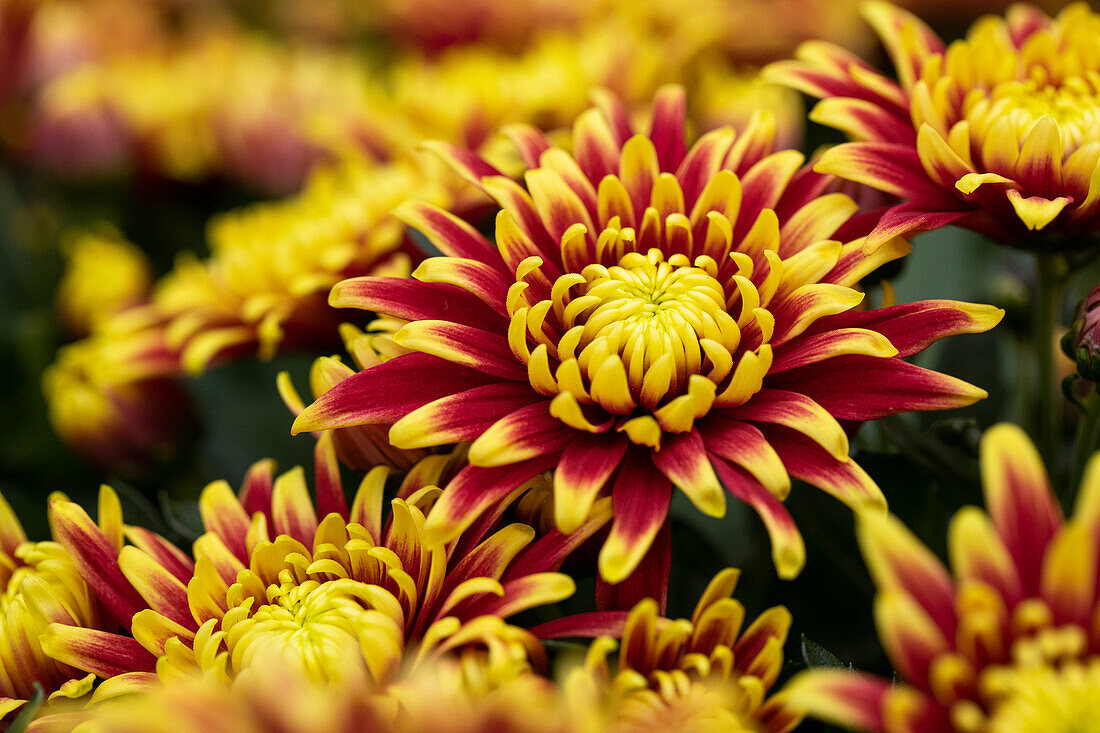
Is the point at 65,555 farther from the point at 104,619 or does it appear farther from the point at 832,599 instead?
the point at 832,599

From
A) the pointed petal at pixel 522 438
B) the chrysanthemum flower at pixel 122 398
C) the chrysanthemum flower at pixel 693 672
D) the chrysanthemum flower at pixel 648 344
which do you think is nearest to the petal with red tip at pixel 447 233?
the chrysanthemum flower at pixel 648 344

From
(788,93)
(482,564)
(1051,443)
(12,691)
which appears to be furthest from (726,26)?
(12,691)

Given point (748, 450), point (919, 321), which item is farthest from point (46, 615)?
point (919, 321)

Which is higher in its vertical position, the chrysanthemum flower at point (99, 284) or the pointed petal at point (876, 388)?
the chrysanthemum flower at point (99, 284)

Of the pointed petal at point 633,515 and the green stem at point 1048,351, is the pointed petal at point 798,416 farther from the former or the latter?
the green stem at point 1048,351

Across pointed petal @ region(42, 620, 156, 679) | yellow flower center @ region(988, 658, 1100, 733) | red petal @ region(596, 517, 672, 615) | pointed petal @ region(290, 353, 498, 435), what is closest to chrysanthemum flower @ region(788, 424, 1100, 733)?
yellow flower center @ region(988, 658, 1100, 733)
